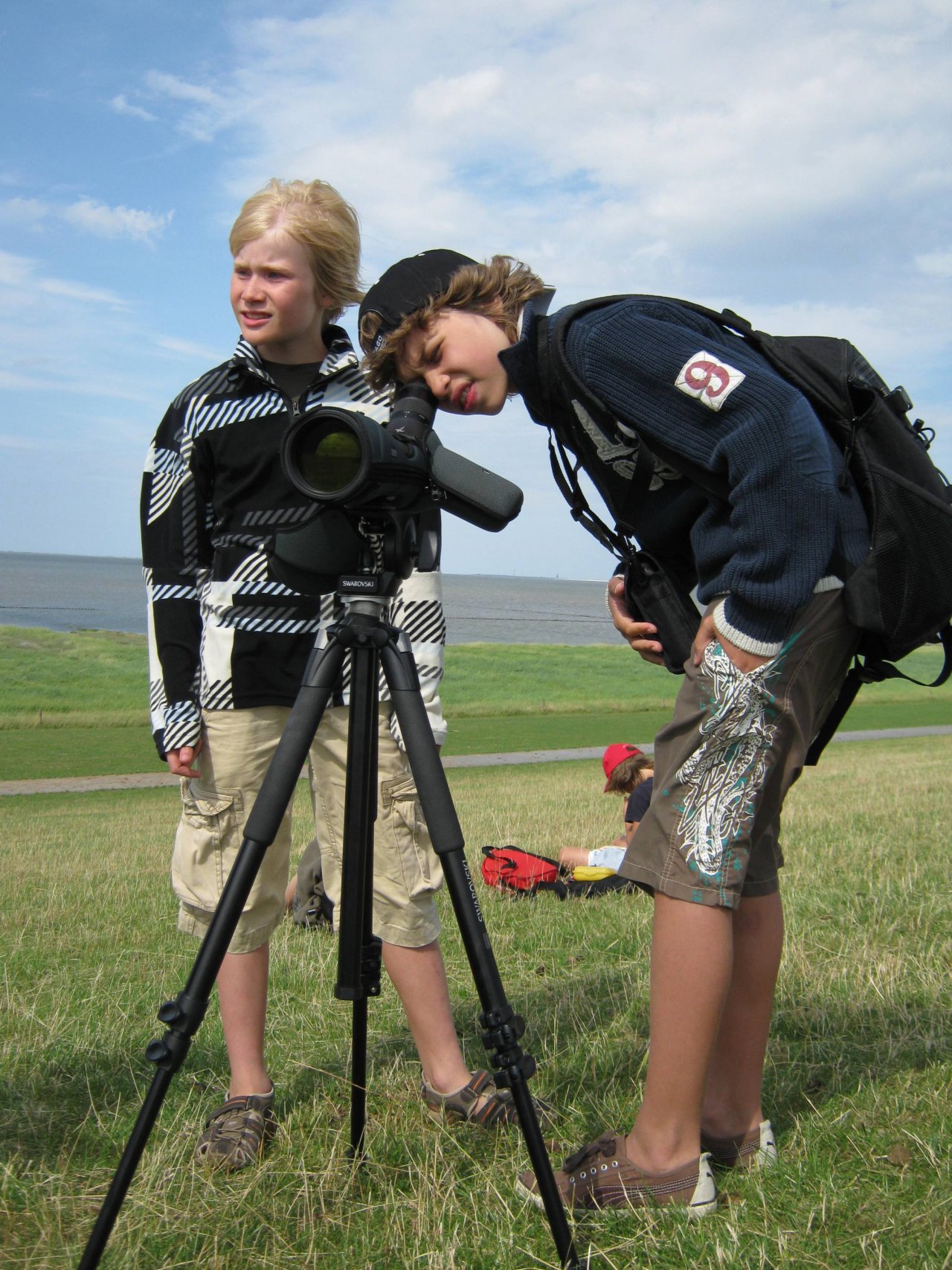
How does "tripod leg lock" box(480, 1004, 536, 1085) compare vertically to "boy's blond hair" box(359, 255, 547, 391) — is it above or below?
below

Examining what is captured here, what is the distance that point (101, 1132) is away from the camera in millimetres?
2297

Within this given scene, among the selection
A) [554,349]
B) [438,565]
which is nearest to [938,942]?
[438,565]

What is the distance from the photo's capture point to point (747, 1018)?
2.14m

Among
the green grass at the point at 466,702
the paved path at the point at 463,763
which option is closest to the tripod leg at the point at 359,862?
the paved path at the point at 463,763

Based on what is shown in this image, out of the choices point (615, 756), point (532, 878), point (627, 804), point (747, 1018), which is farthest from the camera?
point (615, 756)

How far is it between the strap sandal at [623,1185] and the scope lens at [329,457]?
131cm

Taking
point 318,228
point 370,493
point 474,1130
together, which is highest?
point 318,228

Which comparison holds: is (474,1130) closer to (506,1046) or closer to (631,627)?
(506,1046)

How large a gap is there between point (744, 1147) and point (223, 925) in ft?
3.73

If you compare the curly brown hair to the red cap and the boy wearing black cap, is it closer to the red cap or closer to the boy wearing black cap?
the red cap

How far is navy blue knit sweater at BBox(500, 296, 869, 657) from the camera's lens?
1.78m

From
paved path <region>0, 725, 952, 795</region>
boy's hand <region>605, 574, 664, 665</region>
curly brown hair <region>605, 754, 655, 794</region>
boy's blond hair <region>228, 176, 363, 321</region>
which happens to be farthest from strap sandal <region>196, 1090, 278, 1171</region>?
paved path <region>0, 725, 952, 795</region>

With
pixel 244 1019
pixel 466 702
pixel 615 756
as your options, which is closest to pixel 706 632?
pixel 244 1019

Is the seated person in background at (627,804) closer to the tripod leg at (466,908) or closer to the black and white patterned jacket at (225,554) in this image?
the black and white patterned jacket at (225,554)
